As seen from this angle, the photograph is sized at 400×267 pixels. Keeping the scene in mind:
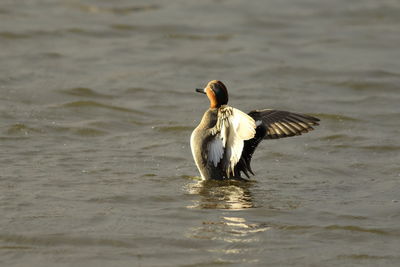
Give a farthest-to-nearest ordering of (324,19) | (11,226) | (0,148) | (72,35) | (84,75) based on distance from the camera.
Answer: (324,19)
(72,35)
(84,75)
(0,148)
(11,226)

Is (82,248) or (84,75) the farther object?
(84,75)

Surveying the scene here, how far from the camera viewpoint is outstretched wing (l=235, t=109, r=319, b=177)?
765 centimetres

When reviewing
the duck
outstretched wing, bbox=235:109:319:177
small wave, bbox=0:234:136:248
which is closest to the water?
small wave, bbox=0:234:136:248

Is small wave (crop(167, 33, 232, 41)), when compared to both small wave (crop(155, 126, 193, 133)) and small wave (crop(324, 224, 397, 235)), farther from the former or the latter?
small wave (crop(324, 224, 397, 235))

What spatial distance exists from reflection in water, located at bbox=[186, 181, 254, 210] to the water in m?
0.02

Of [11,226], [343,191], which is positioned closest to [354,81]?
[343,191]

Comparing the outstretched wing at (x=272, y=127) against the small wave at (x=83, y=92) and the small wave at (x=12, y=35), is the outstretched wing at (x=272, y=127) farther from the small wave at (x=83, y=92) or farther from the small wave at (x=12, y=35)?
the small wave at (x=12, y=35)

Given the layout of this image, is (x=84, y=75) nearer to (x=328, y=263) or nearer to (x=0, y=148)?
(x=0, y=148)

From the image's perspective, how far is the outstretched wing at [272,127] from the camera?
7.65 m

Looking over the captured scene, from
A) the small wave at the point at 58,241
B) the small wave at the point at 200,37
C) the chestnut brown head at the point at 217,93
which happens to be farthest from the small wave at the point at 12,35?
the small wave at the point at 58,241

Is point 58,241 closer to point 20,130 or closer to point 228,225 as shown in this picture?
point 228,225

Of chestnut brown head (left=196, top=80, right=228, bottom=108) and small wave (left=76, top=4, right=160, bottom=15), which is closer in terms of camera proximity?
chestnut brown head (left=196, top=80, right=228, bottom=108)

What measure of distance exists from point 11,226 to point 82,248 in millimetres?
644

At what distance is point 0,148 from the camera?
858 centimetres
